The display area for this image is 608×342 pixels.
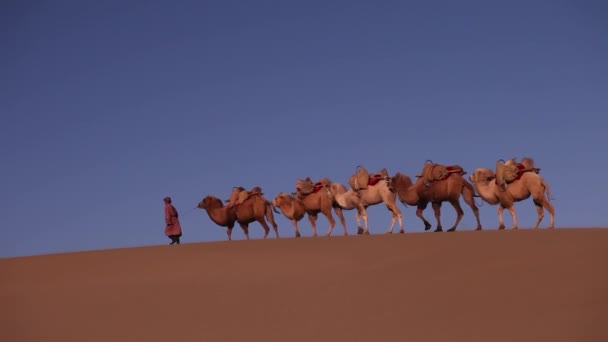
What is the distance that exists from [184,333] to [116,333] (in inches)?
33.9

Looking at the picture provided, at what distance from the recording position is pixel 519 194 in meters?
19.5

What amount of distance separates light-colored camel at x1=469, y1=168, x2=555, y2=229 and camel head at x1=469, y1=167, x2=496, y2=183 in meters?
0.12

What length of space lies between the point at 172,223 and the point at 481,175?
316 inches

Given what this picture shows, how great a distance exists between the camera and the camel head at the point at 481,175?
20391 millimetres

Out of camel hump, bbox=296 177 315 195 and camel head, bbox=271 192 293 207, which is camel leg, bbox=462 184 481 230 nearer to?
camel hump, bbox=296 177 315 195

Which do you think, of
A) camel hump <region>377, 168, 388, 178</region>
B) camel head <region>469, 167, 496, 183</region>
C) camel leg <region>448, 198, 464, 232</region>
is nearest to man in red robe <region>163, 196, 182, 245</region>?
camel hump <region>377, 168, 388, 178</region>

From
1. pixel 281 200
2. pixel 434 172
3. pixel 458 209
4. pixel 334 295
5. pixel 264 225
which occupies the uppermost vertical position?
pixel 281 200

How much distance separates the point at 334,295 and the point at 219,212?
42.8 ft

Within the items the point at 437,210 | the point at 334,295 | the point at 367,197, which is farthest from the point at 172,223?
the point at 334,295

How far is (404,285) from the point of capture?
35.3 ft

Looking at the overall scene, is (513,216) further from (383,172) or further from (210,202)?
(210,202)

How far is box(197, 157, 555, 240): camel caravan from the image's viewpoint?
1955 centimetres

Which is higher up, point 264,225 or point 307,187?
point 307,187

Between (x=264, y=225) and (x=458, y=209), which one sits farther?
(x=264, y=225)
